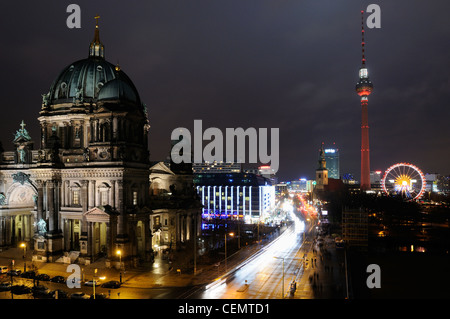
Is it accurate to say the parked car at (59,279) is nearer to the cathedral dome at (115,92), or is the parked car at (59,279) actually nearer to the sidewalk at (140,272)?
the sidewalk at (140,272)

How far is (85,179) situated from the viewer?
73.4m

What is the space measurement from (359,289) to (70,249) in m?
54.5

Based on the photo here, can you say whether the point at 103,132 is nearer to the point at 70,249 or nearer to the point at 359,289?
the point at 70,249

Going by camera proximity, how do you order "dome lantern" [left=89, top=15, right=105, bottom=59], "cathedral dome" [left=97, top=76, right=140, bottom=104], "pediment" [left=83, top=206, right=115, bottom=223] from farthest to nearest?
"dome lantern" [left=89, top=15, right=105, bottom=59] → "cathedral dome" [left=97, top=76, right=140, bottom=104] → "pediment" [left=83, top=206, right=115, bottom=223]

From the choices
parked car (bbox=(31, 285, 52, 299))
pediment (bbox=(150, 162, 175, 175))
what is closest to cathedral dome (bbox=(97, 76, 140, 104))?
pediment (bbox=(150, 162, 175, 175))

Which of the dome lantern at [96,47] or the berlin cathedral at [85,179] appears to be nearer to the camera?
the berlin cathedral at [85,179]

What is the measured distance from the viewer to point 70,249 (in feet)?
247

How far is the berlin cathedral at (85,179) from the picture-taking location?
234ft

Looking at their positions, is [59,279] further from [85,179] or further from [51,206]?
[85,179]

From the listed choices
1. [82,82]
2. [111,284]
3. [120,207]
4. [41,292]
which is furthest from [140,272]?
[82,82]

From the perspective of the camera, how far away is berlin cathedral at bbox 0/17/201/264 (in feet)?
234

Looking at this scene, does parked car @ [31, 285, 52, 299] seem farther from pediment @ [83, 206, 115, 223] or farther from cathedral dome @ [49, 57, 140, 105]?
cathedral dome @ [49, 57, 140, 105]

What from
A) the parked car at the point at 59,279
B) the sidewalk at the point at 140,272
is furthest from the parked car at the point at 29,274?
the parked car at the point at 59,279

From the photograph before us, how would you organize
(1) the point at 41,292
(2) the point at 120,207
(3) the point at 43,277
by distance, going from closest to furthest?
(1) the point at 41,292, (3) the point at 43,277, (2) the point at 120,207
